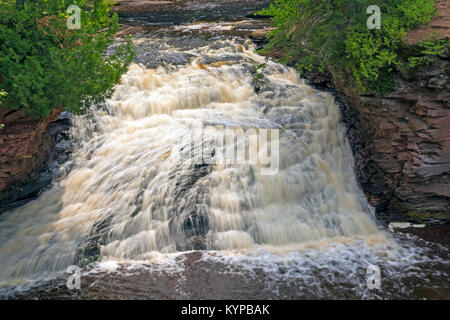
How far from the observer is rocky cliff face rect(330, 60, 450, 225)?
6.97 metres

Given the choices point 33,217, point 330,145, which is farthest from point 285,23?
point 33,217

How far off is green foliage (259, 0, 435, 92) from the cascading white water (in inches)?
60.2

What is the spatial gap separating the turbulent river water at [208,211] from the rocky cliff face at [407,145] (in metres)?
0.48

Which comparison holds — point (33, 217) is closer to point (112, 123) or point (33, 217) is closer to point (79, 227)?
point (79, 227)

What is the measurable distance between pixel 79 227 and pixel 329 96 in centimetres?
617

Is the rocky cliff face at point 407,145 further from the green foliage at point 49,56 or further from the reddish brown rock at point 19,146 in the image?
the reddish brown rock at point 19,146

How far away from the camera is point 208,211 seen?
723 centimetres

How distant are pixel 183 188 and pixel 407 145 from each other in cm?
438

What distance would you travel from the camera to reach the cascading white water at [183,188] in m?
6.82
